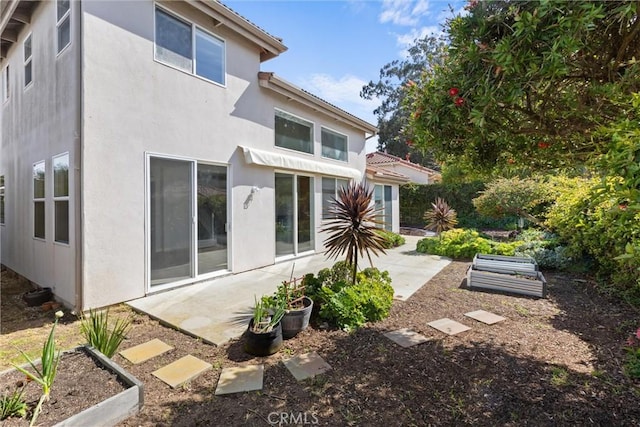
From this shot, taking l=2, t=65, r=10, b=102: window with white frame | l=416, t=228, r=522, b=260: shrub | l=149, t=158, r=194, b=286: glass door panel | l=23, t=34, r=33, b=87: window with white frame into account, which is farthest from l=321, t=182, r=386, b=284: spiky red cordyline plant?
l=2, t=65, r=10, b=102: window with white frame

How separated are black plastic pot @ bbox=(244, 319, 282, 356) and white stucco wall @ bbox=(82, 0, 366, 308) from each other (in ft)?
12.2

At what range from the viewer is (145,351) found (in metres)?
4.68

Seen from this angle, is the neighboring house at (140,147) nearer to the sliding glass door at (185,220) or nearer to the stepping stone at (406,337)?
the sliding glass door at (185,220)

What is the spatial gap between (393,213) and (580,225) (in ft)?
34.2

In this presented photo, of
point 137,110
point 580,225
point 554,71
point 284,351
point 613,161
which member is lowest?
point 284,351

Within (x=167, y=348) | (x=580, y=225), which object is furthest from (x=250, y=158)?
(x=580, y=225)

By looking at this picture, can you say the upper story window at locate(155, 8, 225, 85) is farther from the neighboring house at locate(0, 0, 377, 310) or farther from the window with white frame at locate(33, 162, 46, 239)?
the window with white frame at locate(33, 162, 46, 239)

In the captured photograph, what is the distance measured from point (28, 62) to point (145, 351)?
952 centimetres

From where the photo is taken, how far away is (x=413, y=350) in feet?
15.3

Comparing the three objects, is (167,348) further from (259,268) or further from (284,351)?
(259,268)

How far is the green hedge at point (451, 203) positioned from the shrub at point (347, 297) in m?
17.0

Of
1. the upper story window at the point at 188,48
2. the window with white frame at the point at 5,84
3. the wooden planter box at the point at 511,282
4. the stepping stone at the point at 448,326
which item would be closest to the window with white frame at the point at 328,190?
the upper story window at the point at 188,48

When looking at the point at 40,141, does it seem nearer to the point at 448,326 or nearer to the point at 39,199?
the point at 39,199

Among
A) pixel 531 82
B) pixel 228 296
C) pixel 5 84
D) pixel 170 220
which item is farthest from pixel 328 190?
pixel 5 84
